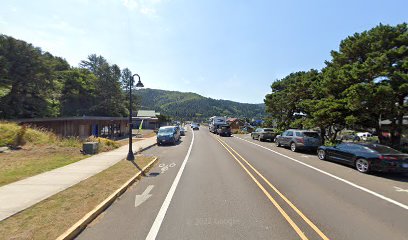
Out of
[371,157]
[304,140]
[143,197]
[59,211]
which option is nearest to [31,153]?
[143,197]

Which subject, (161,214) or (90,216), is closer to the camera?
(90,216)

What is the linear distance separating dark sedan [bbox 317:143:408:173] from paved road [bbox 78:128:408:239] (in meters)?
0.50

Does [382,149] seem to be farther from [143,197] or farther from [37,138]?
[37,138]

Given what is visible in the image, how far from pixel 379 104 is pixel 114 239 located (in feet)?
55.4

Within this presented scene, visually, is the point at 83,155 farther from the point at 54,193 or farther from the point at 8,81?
the point at 8,81

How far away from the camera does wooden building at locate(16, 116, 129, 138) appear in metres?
29.0

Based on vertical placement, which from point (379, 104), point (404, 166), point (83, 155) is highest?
point (379, 104)

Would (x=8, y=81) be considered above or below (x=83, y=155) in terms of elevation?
above

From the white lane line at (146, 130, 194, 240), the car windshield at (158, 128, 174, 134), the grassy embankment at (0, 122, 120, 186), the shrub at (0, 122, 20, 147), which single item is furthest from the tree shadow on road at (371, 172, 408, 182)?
the shrub at (0, 122, 20, 147)

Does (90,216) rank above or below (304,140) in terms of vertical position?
below

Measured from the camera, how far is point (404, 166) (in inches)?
448

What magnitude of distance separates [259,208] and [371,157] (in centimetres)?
789

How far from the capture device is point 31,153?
15.7m

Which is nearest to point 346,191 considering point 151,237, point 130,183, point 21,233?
point 151,237
